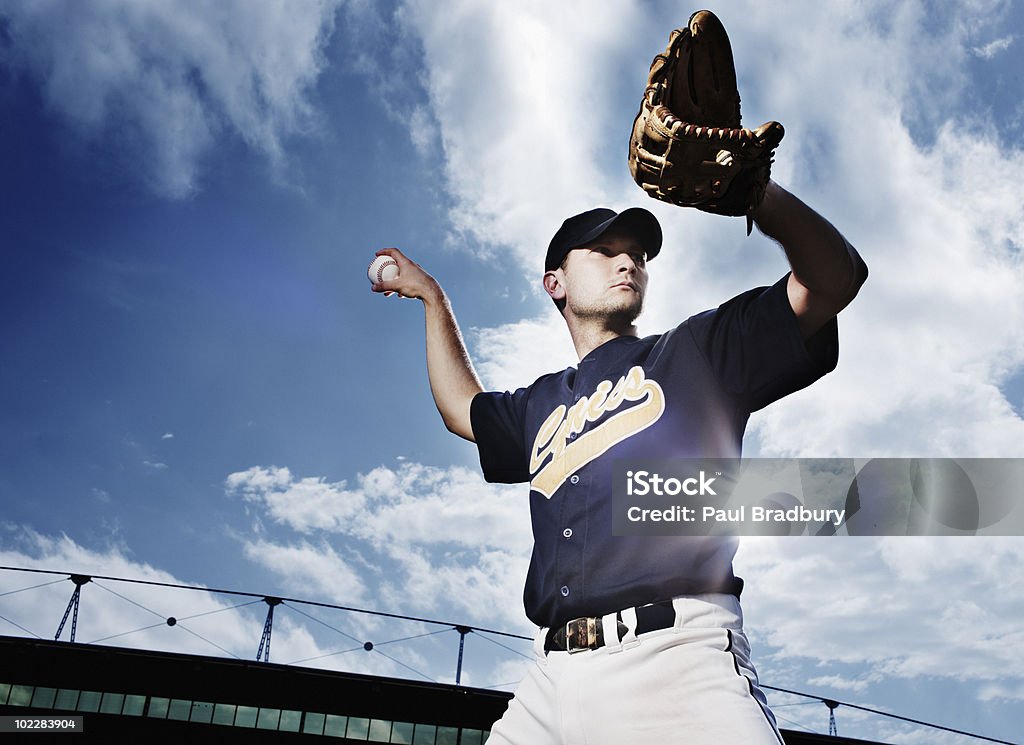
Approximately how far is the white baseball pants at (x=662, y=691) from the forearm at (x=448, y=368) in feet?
4.57

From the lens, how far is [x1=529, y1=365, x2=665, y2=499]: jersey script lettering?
2.87 metres

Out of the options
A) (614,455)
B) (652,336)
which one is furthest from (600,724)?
(652,336)

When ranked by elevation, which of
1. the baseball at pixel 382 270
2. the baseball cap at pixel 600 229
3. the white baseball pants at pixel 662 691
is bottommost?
the white baseball pants at pixel 662 691

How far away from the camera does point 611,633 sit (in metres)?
2.47

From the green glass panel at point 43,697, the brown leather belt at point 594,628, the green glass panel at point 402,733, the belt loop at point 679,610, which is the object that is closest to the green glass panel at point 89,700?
the green glass panel at point 43,697

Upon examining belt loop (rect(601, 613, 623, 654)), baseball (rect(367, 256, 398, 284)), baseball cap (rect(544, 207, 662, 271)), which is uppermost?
baseball (rect(367, 256, 398, 284))

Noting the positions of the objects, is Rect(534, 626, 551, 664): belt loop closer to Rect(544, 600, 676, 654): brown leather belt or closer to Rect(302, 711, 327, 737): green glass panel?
Rect(544, 600, 676, 654): brown leather belt

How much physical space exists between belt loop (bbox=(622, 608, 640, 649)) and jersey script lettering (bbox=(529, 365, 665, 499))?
605 mm

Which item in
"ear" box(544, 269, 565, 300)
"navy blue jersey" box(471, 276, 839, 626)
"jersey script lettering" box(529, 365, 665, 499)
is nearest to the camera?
"navy blue jersey" box(471, 276, 839, 626)

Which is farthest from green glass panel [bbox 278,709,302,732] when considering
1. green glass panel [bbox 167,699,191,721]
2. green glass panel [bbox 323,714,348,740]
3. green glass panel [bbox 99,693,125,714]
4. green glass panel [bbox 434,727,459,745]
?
green glass panel [bbox 99,693,125,714]

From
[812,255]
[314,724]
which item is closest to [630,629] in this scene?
[812,255]

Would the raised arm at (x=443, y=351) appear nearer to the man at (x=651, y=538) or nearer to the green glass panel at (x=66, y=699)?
the man at (x=651, y=538)

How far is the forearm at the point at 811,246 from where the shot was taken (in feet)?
7.86

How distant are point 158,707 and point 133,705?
622 mm
